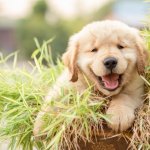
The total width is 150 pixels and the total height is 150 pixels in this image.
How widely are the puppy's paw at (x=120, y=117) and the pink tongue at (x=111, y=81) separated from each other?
0.51 ft

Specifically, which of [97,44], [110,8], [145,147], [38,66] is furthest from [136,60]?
[110,8]

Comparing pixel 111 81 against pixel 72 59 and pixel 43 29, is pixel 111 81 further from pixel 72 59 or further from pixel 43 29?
pixel 43 29

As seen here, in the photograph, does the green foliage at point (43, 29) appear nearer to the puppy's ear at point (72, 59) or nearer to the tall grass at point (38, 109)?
the tall grass at point (38, 109)

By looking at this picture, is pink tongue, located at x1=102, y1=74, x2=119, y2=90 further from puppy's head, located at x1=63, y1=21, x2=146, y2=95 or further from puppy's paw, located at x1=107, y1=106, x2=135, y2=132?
puppy's paw, located at x1=107, y1=106, x2=135, y2=132

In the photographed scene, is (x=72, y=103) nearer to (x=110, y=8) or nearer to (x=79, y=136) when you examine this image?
(x=79, y=136)

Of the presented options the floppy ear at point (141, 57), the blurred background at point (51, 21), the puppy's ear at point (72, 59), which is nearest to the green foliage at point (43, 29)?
the blurred background at point (51, 21)

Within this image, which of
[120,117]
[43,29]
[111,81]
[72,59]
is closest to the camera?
[120,117]

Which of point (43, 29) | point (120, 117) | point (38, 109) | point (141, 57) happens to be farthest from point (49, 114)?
point (43, 29)

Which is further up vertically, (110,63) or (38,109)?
(110,63)

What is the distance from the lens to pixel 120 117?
4.36m

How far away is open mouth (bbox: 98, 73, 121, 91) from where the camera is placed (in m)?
4.53

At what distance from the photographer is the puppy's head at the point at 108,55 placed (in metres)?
4.48

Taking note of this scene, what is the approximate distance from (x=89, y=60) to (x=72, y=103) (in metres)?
0.35

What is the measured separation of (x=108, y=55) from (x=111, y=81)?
20 centimetres
